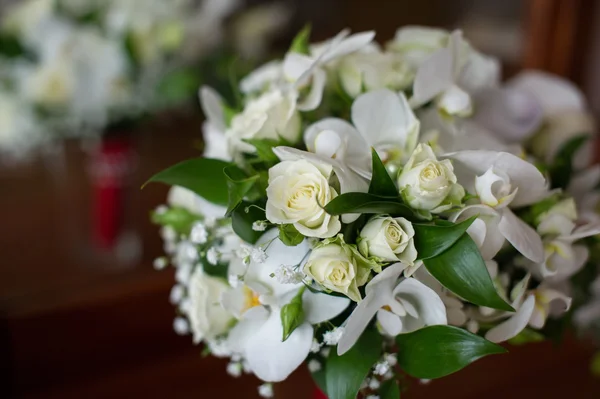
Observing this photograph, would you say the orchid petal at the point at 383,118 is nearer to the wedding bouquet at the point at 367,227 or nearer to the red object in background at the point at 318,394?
the wedding bouquet at the point at 367,227

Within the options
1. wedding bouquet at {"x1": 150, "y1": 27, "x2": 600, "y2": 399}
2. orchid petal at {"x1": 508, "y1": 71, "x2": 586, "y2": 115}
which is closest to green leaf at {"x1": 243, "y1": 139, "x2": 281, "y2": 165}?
wedding bouquet at {"x1": 150, "y1": 27, "x2": 600, "y2": 399}

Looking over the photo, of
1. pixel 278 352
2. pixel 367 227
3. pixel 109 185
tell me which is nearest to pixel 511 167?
pixel 367 227

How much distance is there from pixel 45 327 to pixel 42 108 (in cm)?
32

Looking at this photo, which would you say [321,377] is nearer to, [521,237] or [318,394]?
[318,394]

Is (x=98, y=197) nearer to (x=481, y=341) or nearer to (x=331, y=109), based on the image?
(x=331, y=109)

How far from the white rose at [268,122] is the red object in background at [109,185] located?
55cm

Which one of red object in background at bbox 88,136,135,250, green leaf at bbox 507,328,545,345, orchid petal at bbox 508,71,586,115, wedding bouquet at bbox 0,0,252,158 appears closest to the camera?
green leaf at bbox 507,328,545,345

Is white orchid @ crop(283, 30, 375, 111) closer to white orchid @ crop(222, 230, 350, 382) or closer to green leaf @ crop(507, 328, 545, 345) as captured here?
white orchid @ crop(222, 230, 350, 382)

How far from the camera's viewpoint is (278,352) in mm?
485

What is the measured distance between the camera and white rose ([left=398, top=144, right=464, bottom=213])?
1.48ft

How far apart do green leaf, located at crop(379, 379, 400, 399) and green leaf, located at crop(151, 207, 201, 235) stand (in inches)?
8.8

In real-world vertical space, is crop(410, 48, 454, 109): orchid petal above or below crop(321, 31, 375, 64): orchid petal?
below

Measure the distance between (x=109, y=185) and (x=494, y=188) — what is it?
757mm

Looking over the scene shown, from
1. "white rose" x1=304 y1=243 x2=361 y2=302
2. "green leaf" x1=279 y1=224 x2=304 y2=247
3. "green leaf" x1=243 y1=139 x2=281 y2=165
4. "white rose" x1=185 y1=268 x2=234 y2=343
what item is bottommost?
"white rose" x1=185 y1=268 x2=234 y2=343
